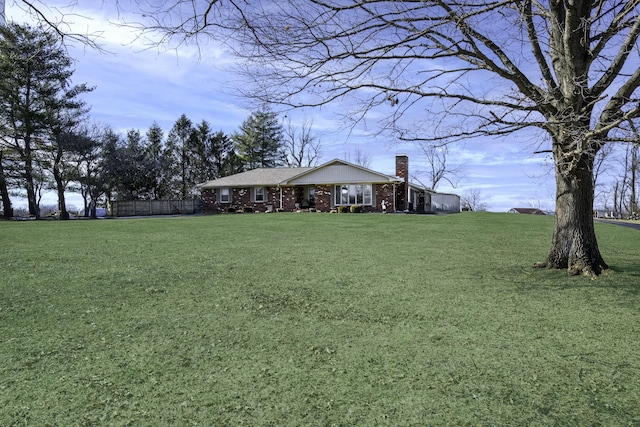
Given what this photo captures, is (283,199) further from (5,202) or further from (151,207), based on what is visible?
(5,202)

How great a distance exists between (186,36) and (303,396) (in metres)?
4.43

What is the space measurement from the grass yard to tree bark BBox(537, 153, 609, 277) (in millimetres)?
374

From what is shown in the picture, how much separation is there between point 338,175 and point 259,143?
19967mm

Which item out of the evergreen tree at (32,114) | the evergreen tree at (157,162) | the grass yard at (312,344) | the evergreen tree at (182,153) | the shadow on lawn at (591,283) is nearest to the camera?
the grass yard at (312,344)

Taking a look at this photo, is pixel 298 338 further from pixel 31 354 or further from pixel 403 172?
pixel 403 172

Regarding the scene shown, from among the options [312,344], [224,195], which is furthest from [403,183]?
[312,344]

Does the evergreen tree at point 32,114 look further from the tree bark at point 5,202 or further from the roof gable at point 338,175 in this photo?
the roof gable at point 338,175

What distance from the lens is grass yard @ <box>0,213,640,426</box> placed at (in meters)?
2.88

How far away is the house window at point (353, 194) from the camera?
30.4 meters

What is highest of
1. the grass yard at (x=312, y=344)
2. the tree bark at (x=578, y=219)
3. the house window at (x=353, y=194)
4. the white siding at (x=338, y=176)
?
the white siding at (x=338, y=176)

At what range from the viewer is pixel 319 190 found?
31.6 metres

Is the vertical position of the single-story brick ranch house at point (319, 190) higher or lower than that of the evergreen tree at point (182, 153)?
lower

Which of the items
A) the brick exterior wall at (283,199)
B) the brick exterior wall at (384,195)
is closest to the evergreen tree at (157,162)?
the brick exterior wall at (283,199)

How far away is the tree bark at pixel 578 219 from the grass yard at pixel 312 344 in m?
0.37
